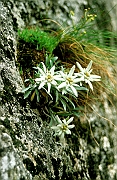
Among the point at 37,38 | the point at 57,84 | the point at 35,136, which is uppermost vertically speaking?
the point at 37,38

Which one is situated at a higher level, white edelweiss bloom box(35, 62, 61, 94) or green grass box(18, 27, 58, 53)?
green grass box(18, 27, 58, 53)

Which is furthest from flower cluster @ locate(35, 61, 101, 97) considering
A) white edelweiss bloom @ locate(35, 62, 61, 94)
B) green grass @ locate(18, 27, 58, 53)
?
green grass @ locate(18, 27, 58, 53)

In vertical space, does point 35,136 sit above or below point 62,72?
below

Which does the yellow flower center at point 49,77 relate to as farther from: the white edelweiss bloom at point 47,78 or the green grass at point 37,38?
the green grass at point 37,38

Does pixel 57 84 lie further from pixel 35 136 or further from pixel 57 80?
pixel 35 136

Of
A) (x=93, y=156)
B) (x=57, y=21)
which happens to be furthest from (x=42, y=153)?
(x=57, y=21)

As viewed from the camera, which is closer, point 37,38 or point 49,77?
point 49,77

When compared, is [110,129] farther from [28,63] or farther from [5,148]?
[5,148]

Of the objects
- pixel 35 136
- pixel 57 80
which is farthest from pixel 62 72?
pixel 35 136

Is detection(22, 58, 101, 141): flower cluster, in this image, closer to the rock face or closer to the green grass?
the rock face

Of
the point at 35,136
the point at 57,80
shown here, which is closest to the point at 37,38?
the point at 57,80
